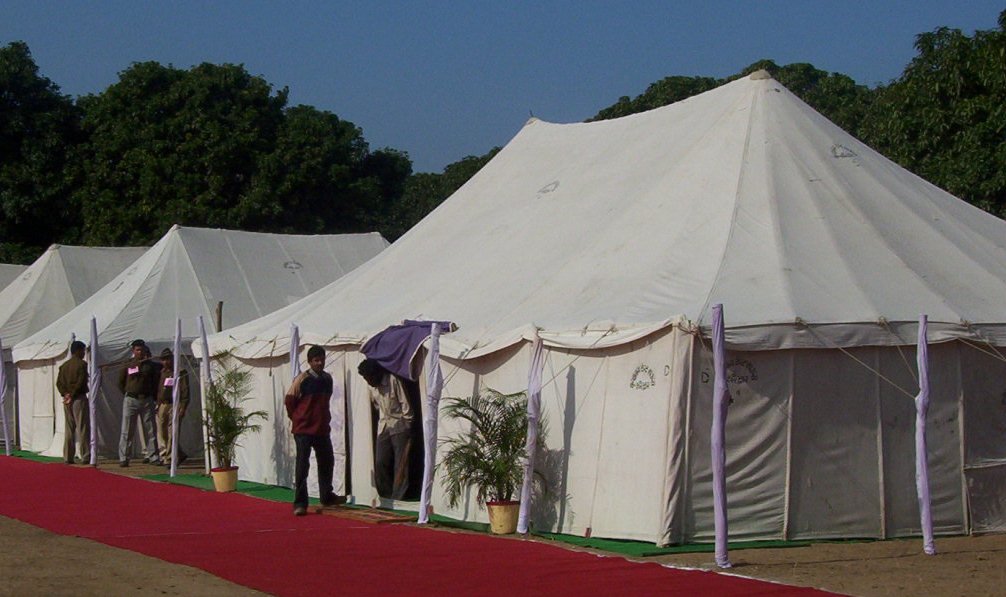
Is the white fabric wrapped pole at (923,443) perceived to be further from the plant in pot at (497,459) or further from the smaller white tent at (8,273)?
the smaller white tent at (8,273)

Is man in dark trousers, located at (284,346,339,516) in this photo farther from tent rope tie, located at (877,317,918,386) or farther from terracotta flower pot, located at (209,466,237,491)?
tent rope tie, located at (877,317,918,386)

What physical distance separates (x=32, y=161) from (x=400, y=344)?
29.7m

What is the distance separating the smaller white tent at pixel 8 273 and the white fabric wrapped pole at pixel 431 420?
22.3m

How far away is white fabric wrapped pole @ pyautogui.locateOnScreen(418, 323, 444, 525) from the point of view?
12.2 meters

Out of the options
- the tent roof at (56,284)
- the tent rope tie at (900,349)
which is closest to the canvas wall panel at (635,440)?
the tent rope tie at (900,349)

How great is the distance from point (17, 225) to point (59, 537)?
3177cm

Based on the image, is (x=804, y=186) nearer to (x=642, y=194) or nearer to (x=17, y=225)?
(x=642, y=194)

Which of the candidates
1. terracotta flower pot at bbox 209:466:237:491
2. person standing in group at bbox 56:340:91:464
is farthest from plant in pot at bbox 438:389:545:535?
person standing in group at bbox 56:340:91:464

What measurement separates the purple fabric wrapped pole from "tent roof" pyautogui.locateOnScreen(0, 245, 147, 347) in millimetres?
14583

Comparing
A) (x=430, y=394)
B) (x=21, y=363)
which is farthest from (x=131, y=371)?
(x=430, y=394)

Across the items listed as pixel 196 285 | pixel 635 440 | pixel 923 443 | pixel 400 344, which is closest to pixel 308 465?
pixel 400 344

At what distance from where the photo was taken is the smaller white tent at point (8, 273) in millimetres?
31750

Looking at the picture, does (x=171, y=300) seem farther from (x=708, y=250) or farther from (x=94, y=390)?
(x=708, y=250)

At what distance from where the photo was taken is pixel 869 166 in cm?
1334
